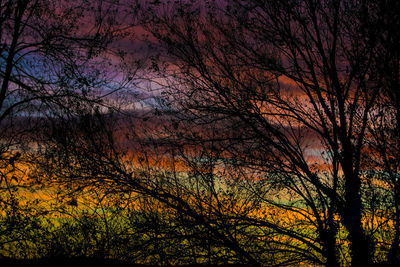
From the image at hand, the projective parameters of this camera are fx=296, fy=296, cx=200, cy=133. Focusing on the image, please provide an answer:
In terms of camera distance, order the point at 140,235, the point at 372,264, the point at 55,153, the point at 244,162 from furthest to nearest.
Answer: the point at 140,235
the point at 55,153
the point at 244,162
the point at 372,264

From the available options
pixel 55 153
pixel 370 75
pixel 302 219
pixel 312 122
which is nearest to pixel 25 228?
pixel 55 153

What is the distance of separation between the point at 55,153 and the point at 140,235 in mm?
3122

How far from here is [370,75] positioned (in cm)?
602

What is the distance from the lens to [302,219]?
281 inches

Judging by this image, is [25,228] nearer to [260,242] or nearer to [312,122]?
[260,242]

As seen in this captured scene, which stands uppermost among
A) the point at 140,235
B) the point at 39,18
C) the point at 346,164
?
the point at 39,18

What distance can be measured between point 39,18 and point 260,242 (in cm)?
746

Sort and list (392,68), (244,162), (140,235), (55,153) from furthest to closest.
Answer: (140,235) → (55,153) → (244,162) → (392,68)

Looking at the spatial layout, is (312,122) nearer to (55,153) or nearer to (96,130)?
(96,130)

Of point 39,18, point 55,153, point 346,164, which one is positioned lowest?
point 346,164

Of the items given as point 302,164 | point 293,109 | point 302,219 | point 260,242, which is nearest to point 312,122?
point 293,109

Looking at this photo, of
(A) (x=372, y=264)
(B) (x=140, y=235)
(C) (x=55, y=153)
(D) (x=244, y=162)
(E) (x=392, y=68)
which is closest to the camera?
(E) (x=392, y=68)

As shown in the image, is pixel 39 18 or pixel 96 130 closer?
pixel 39 18

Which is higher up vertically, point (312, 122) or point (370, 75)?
point (370, 75)
